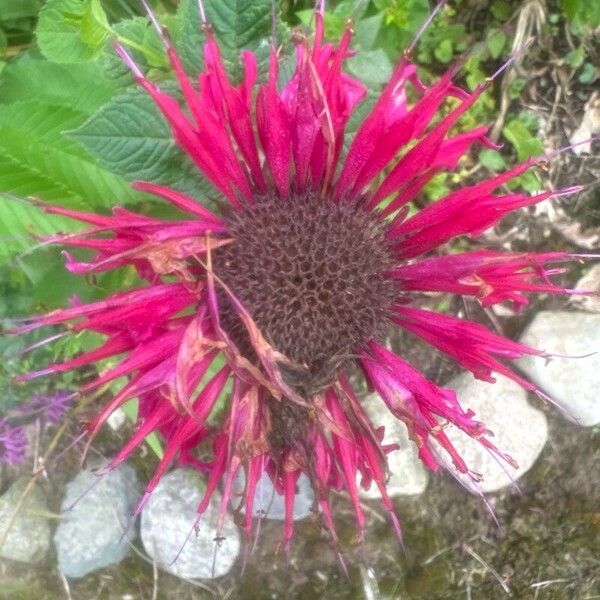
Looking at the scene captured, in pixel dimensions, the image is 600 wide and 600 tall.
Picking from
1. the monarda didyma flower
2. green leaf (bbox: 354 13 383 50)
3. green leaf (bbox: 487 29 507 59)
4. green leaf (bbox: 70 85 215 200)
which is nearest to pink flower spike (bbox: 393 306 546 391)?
the monarda didyma flower

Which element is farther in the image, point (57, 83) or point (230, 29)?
point (57, 83)

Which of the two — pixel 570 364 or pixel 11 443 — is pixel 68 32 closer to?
pixel 11 443

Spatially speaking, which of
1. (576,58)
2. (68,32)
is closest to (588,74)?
(576,58)

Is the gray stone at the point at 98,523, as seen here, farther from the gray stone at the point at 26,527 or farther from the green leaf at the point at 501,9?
the green leaf at the point at 501,9

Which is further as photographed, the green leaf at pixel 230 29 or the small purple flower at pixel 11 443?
the small purple flower at pixel 11 443

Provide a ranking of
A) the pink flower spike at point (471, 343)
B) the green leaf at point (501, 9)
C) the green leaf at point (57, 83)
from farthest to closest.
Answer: the green leaf at point (501, 9) → the green leaf at point (57, 83) → the pink flower spike at point (471, 343)

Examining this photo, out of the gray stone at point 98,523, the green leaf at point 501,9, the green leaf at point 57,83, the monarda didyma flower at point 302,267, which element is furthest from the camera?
the gray stone at point 98,523

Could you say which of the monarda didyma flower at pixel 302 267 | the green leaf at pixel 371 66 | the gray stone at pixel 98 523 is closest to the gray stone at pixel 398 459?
the gray stone at pixel 98 523
